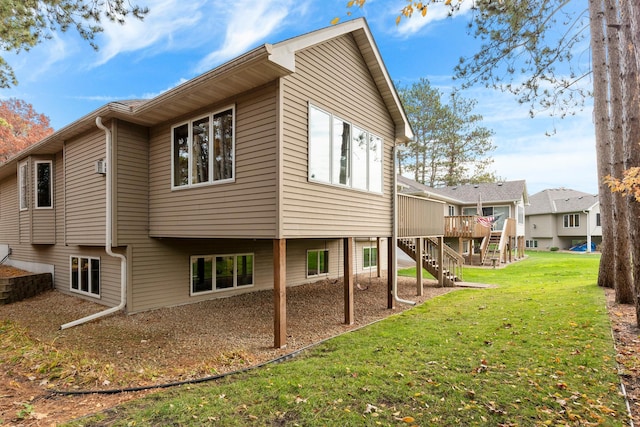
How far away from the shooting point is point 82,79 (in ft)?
72.1

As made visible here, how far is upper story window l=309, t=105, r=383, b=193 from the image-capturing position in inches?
266

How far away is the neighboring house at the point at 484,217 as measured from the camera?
752 inches

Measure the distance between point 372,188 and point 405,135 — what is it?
2348 mm

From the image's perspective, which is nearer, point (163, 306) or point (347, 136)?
point (347, 136)

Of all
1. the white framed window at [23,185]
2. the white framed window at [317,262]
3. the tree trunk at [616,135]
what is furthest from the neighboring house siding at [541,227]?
the white framed window at [23,185]

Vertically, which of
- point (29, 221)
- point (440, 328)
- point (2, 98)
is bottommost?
point (440, 328)

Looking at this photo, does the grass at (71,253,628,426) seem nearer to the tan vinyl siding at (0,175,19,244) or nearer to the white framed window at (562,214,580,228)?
the tan vinyl siding at (0,175,19,244)

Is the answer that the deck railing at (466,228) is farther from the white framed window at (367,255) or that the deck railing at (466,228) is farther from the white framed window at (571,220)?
the white framed window at (571,220)

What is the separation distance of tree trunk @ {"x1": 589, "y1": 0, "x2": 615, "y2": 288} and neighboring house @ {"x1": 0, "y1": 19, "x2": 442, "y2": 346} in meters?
4.67

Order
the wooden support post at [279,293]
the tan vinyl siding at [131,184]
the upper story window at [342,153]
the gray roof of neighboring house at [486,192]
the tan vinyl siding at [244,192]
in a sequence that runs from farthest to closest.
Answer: the gray roof of neighboring house at [486,192] < the tan vinyl siding at [131,184] < the upper story window at [342,153] < the tan vinyl siding at [244,192] < the wooden support post at [279,293]

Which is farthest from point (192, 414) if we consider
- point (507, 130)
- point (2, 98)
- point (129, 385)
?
point (507, 130)

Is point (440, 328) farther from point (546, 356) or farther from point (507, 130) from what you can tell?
point (507, 130)

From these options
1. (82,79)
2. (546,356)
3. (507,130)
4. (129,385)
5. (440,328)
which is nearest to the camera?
(129,385)

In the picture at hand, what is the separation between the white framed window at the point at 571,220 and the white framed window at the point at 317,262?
98.1ft
